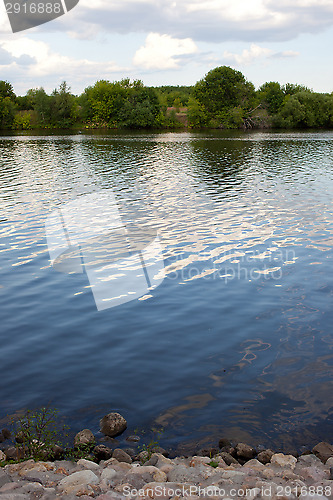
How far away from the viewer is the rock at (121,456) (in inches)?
276

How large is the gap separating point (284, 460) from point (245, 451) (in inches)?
24.8

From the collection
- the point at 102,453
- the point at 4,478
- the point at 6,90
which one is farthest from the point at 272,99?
the point at 4,478

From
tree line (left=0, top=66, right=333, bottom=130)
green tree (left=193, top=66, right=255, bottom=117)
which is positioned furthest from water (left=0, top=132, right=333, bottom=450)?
green tree (left=193, top=66, right=255, bottom=117)

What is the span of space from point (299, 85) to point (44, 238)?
17327 cm

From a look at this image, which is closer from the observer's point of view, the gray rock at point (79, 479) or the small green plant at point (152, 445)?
the gray rock at point (79, 479)

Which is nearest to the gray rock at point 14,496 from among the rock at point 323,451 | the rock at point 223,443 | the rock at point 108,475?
the rock at point 108,475

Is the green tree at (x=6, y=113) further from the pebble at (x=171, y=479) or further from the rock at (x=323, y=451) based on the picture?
Answer: the rock at (x=323, y=451)

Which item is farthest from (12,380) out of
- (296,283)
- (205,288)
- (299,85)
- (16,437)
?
(299,85)

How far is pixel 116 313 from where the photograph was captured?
12773 mm

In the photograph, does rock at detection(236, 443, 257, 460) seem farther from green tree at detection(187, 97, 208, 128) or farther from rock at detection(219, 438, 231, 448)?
green tree at detection(187, 97, 208, 128)

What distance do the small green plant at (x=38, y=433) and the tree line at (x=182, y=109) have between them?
14742 centimetres

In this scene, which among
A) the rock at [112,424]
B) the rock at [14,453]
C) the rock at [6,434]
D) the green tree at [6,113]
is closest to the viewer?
the rock at [14,453]

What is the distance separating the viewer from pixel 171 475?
641cm

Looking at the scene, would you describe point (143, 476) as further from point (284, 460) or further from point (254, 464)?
point (284, 460)
